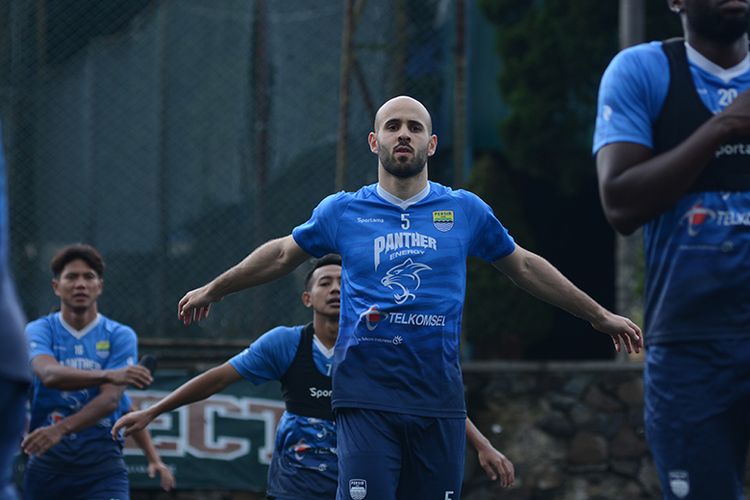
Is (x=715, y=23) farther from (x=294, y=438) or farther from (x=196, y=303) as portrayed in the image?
(x=294, y=438)

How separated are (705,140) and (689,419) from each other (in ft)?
2.47

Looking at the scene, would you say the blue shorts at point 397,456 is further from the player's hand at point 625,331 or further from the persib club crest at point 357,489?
the player's hand at point 625,331

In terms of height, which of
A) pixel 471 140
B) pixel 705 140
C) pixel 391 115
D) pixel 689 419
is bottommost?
pixel 689 419

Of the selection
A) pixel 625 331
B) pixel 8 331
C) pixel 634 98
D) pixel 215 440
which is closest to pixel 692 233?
pixel 634 98

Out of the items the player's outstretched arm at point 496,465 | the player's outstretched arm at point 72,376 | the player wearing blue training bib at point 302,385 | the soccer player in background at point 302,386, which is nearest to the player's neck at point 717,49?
the player's outstretched arm at point 496,465

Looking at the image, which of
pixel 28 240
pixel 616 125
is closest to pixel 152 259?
pixel 28 240

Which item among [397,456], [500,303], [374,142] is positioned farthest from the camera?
[500,303]

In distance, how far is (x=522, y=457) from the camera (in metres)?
10.5

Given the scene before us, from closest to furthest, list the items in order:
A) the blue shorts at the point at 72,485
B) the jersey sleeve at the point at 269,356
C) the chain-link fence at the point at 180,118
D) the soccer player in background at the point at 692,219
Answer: the soccer player in background at the point at 692,219 < the jersey sleeve at the point at 269,356 < the blue shorts at the point at 72,485 < the chain-link fence at the point at 180,118

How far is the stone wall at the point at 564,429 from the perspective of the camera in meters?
10.4

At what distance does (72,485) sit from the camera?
7559 millimetres

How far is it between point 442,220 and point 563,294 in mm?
602

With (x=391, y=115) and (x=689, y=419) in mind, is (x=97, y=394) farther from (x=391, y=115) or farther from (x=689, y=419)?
(x=689, y=419)

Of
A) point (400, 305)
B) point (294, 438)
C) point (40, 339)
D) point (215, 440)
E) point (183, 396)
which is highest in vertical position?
point (400, 305)
